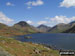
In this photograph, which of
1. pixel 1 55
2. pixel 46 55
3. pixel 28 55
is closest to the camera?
pixel 1 55

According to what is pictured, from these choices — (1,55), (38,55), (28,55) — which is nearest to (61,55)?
(38,55)

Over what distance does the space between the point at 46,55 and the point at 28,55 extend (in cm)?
608

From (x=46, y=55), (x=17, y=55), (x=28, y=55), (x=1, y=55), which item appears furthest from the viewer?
(x=46, y=55)

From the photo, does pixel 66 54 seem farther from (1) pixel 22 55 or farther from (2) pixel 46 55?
(1) pixel 22 55

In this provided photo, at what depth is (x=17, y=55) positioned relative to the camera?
36094mm

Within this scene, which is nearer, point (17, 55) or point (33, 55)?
point (17, 55)

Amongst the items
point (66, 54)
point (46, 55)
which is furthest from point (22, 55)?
point (66, 54)

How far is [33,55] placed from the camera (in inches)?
1586

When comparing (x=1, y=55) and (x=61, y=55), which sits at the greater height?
(x=1, y=55)

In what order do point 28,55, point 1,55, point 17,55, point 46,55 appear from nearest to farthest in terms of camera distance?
point 1,55 → point 17,55 → point 28,55 → point 46,55

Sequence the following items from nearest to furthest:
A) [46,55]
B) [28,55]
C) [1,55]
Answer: [1,55] < [28,55] < [46,55]

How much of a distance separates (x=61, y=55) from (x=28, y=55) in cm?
1154

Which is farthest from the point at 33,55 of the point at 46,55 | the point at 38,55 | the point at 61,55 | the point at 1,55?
the point at 1,55

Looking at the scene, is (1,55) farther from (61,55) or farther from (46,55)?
(61,55)
